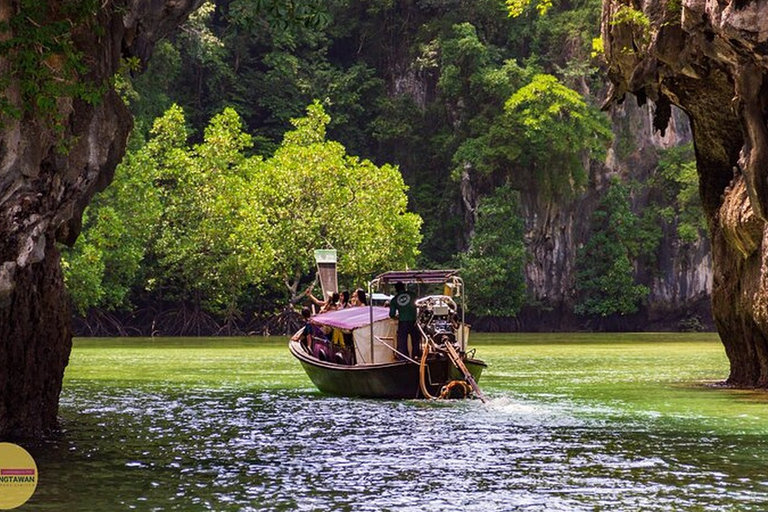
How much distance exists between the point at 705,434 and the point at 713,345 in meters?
30.5

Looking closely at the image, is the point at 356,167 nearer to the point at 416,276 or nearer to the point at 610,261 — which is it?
the point at 610,261

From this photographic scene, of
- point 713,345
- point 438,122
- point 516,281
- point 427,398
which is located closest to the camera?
point 427,398

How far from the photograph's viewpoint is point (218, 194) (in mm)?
57406

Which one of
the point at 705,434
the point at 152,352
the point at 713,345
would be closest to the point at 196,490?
the point at 705,434

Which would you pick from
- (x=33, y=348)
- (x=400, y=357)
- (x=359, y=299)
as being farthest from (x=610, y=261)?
(x=33, y=348)

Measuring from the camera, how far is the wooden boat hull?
83.9 feet

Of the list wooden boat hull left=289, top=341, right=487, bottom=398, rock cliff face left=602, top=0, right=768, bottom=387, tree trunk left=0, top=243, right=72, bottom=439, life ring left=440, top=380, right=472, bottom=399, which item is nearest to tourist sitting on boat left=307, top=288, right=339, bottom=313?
wooden boat hull left=289, top=341, right=487, bottom=398

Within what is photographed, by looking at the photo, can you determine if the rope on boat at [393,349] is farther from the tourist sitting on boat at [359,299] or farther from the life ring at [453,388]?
the tourist sitting on boat at [359,299]

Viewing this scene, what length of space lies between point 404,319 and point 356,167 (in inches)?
1400

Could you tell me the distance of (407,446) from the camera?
18422 millimetres

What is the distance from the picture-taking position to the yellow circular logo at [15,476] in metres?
13.9

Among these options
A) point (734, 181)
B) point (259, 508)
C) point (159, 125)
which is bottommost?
point (259, 508)

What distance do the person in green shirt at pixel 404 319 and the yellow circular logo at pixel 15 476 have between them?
9627 mm

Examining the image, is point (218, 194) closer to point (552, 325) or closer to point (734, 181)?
point (552, 325)
